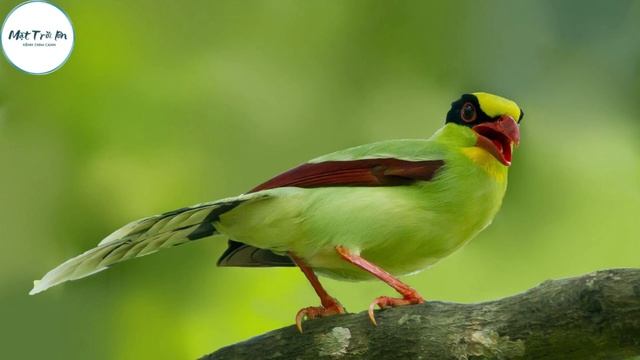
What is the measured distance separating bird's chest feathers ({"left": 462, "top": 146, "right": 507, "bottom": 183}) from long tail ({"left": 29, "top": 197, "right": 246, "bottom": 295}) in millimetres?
785

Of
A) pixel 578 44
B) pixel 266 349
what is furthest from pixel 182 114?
pixel 578 44

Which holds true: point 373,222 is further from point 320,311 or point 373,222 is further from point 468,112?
point 468,112

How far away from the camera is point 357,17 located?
4652 millimetres

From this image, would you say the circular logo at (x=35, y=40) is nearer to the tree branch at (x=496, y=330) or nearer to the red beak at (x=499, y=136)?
the tree branch at (x=496, y=330)

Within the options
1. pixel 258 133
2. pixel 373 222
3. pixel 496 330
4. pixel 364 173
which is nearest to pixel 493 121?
pixel 364 173

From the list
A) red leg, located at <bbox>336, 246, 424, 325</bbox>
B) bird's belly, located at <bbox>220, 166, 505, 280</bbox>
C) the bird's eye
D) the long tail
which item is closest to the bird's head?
the bird's eye

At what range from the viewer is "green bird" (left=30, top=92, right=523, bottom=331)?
3082mm

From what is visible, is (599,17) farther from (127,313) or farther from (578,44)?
(127,313)

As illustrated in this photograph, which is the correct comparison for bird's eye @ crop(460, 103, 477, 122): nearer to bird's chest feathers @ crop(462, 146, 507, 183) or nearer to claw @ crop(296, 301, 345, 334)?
bird's chest feathers @ crop(462, 146, 507, 183)

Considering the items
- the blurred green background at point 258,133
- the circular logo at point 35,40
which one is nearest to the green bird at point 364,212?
the blurred green background at point 258,133

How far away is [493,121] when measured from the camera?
331 cm

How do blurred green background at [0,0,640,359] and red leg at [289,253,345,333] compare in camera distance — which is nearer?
red leg at [289,253,345,333]

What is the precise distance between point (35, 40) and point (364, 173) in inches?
70.9

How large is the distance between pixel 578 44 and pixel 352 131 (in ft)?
3.90
